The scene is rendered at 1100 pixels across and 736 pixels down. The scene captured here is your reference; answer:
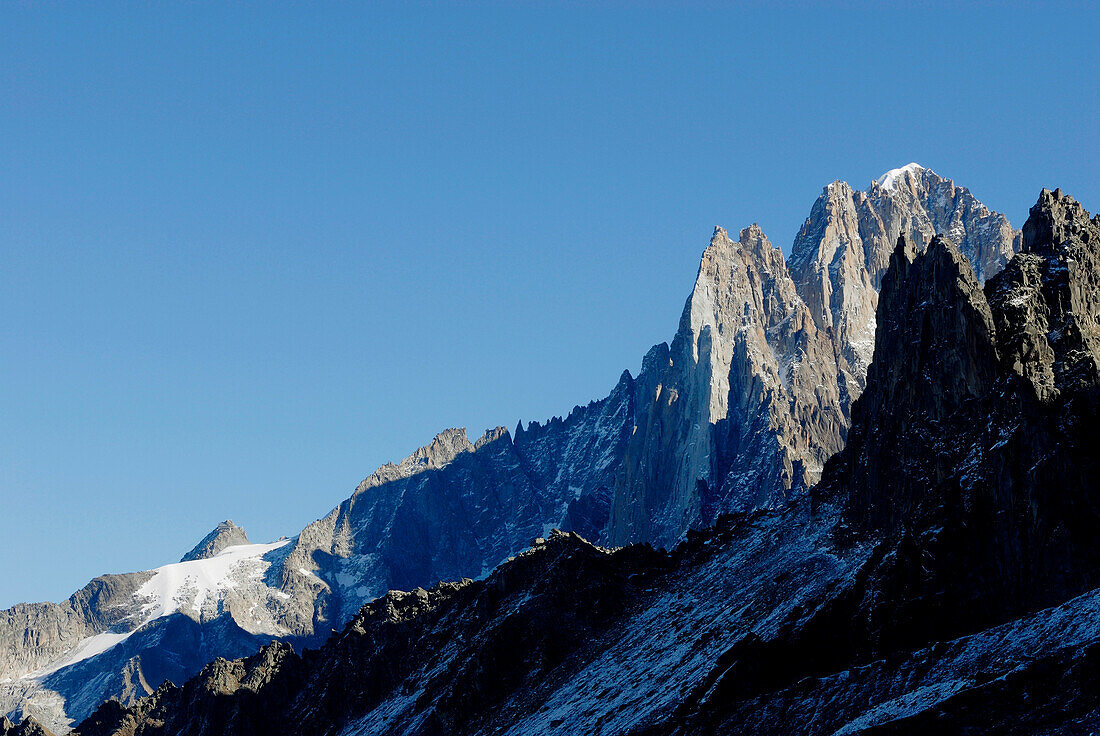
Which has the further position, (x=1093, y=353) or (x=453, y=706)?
(x=453, y=706)

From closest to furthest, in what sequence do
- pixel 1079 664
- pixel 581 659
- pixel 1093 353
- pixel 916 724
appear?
pixel 1079 664, pixel 916 724, pixel 1093 353, pixel 581 659

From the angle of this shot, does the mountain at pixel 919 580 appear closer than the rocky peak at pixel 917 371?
Yes

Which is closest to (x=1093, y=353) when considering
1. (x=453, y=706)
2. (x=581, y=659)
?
(x=581, y=659)

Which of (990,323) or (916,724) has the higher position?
(990,323)

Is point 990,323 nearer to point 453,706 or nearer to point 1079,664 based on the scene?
point 1079,664

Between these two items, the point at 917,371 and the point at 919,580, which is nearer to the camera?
the point at 919,580

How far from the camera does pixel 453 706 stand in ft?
637

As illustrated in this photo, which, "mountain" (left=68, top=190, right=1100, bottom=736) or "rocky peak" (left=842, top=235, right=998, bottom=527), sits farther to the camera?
"rocky peak" (left=842, top=235, right=998, bottom=527)

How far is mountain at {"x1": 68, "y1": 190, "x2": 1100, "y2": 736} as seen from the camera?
99.6 metres

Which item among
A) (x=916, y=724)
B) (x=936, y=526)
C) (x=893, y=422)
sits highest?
(x=893, y=422)

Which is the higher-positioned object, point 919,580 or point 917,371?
point 917,371

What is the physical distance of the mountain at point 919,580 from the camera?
327ft

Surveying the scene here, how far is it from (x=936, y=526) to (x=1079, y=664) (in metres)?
44.3

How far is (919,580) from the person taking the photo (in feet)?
426
